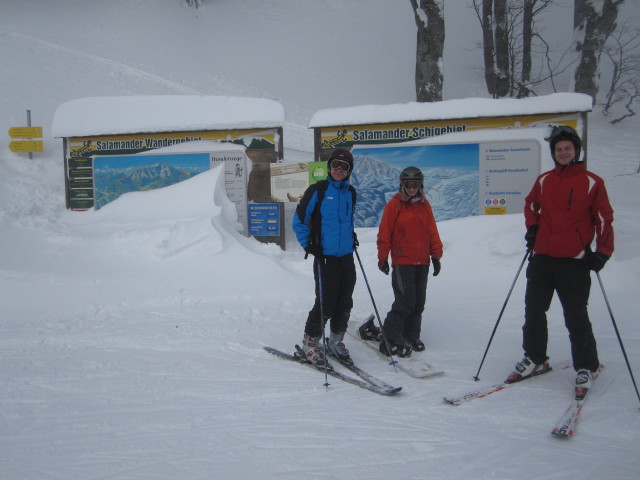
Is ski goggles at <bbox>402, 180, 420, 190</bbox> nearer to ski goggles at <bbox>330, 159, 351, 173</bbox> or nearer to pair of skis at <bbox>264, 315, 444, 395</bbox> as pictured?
ski goggles at <bbox>330, 159, 351, 173</bbox>

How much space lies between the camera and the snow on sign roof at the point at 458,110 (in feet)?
Answer: 26.6

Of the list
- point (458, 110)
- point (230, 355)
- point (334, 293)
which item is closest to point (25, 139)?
point (458, 110)

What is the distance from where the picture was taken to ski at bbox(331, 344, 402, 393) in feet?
13.0

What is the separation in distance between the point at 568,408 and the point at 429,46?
10186 millimetres

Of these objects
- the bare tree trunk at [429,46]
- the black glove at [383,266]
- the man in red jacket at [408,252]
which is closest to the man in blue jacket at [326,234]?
the black glove at [383,266]

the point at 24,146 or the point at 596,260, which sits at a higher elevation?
the point at 24,146

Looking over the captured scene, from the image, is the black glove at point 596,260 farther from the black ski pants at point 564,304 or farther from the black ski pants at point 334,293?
the black ski pants at point 334,293

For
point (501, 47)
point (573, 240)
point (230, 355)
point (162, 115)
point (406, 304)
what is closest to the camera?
point (573, 240)

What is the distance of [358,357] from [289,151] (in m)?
10.2

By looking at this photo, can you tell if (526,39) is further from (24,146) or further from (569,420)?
(569,420)

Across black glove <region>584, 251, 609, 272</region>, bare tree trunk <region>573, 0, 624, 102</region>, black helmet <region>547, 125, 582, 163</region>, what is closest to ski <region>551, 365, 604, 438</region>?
black glove <region>584, 251, 609, 272</region>

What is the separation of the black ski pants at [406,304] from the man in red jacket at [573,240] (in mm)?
1115

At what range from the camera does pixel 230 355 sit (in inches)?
189

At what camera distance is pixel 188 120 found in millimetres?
9508
